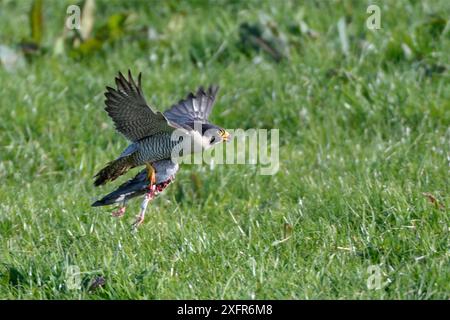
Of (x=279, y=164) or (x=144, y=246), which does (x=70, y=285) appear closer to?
(x=144, y=246)

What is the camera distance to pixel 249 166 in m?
6.39

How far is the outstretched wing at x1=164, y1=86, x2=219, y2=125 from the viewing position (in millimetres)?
5906

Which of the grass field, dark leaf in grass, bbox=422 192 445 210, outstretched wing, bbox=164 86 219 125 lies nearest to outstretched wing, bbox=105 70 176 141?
the grass field

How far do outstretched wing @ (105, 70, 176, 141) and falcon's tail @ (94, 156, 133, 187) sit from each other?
0.59 feet

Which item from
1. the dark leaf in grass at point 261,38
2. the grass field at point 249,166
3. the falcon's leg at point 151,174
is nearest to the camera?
the grass field at point 249,166

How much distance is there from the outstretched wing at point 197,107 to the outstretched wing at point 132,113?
0.66m

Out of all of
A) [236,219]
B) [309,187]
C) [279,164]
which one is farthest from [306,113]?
[236,219]

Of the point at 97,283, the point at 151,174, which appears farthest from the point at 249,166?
the point at 97,283

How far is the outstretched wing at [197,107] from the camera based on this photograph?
5.91m

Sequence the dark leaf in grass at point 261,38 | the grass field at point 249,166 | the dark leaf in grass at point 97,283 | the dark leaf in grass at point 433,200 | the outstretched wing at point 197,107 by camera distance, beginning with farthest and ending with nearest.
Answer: the dark leaf in grass at point 261,38 → the outstretched wing at point 197,107 → the dark leaf in grass at point 433,200 → the grass field at point 249,166 → the dark leaf in grass at point 97,283

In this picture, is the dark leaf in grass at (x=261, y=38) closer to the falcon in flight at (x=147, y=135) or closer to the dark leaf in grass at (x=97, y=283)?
the falcon in flight at (x=147, y=135)

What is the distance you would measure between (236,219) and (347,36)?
2.90 m

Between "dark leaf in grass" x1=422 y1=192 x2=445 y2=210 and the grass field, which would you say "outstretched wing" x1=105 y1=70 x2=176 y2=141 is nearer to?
the grass field

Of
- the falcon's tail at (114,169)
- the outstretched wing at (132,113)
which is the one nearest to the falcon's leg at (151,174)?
the falcon's tail at (114,169)
